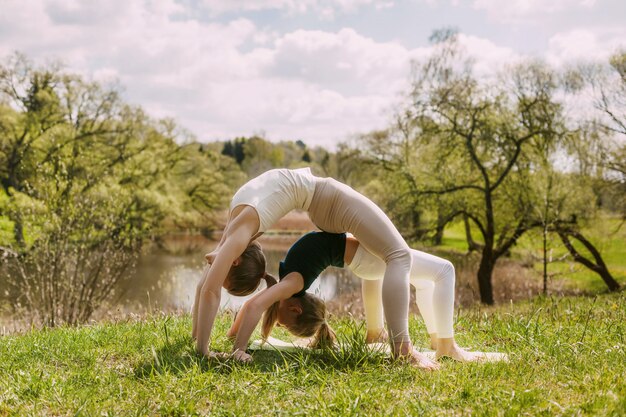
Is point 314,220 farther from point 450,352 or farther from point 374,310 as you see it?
point 450,352

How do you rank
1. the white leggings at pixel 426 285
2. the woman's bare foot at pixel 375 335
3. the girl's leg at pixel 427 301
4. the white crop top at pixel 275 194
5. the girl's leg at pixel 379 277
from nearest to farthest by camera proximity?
1. the white crop top at pixel 275 194
2. the white leggings at pixel 426 285
3. the girl's leg at pixel 379 277
4. the girl's leg at pixel 427 301
5. the woman's bare foot at pixel 375 335

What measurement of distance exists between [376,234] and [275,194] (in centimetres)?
79

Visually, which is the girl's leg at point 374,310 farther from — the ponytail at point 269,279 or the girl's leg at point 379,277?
the ponytail at point 269,279

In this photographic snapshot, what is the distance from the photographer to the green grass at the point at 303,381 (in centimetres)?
283

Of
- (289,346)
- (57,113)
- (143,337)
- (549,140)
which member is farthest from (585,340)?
(57,113)

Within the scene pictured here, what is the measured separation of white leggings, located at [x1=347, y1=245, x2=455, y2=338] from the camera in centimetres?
420

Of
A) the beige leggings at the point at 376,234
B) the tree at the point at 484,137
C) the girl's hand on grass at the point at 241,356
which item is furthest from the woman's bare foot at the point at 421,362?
the tree at the point at 484,137

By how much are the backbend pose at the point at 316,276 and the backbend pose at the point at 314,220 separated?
201 millimetres

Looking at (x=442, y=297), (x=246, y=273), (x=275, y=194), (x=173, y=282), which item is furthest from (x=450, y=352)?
(x=173, y=282)

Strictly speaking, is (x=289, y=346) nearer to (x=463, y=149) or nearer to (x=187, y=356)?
(x=187, y=356)

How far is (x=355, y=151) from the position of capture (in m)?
37.3

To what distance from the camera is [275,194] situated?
3980 mm

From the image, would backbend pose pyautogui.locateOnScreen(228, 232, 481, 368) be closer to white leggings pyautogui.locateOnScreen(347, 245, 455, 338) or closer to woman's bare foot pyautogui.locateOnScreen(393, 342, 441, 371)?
white leggings pyautogui.locateOnScreen(347, 245, 455, 338)

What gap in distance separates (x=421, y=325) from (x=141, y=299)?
45.9ft
